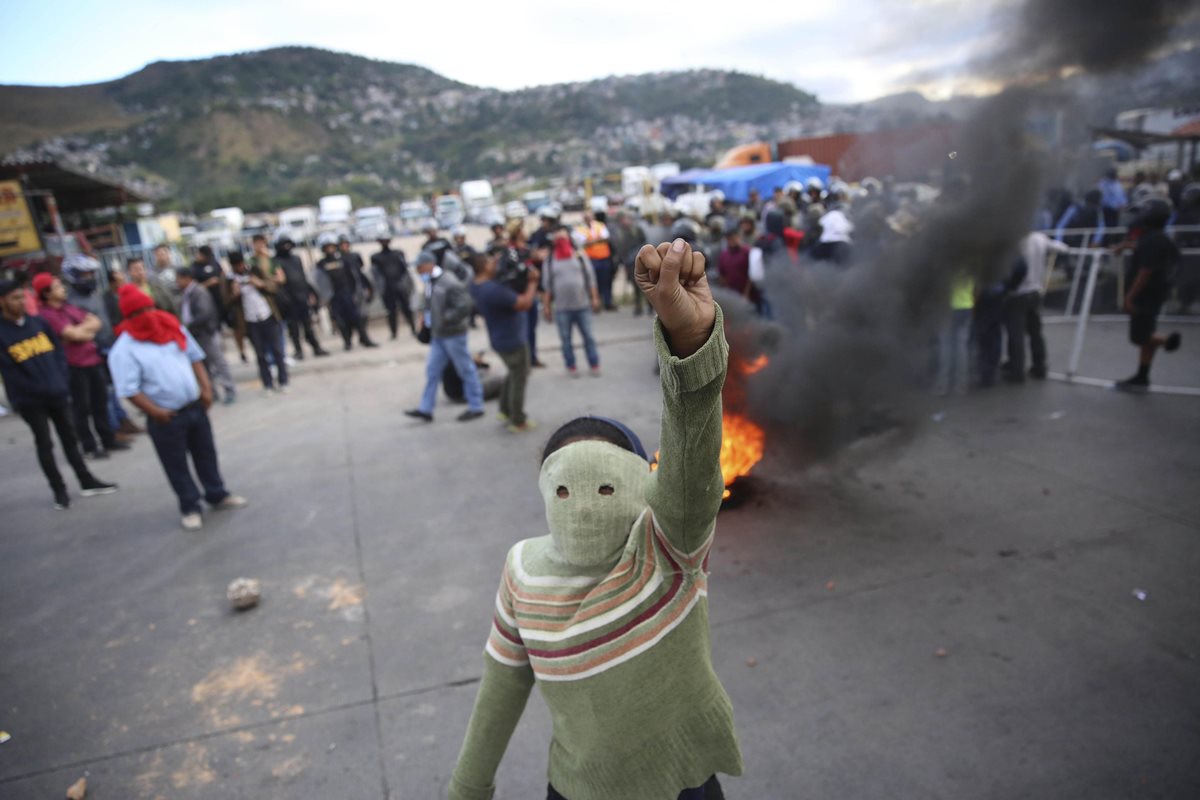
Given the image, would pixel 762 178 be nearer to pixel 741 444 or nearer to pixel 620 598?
pixel 741 444

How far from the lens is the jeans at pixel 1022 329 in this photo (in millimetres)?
6695

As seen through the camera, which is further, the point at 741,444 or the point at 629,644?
the point at 741,444

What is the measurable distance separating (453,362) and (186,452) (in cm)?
262

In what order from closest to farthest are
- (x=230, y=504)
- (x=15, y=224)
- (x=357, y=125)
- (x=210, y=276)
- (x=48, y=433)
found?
(x=230, y=504) → (x=48, y=433) → (x=210, y=276) → (x=15, y=224) → (x=357, y=125)

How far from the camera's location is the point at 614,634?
4.16 feet

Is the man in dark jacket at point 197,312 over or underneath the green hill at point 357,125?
underneath

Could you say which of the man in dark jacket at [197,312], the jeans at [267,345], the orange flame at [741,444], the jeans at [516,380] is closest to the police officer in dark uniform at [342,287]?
the jeans at [267,345]

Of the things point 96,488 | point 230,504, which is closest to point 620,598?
point 230,504

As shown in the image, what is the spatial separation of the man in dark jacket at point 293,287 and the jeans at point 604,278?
468cm

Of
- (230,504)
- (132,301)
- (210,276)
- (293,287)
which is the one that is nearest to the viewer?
(132,301)

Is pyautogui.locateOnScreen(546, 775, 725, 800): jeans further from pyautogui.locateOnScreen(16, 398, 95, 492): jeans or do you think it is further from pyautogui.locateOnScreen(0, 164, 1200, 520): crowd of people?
pyautogui.locateOnScreen(16, 398, 95, 492): jeans

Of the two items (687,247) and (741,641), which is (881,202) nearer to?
(741,641)

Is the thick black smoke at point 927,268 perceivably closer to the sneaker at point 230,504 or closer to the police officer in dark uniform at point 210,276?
the sneaker at point 230,504

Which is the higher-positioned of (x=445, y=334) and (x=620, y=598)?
(x=620, y=598)
